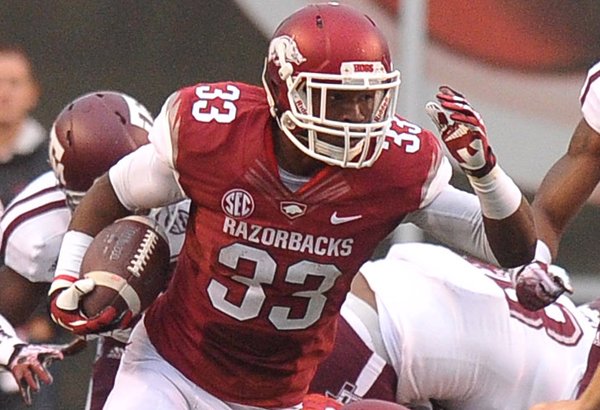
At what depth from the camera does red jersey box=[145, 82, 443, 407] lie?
→ 10.4 feet

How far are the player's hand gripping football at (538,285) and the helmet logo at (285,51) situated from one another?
641mm

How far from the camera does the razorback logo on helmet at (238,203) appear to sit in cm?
318

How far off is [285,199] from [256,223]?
0.07 meters

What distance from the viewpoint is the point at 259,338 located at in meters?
3.32

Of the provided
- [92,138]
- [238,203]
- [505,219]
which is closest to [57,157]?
[92,138]

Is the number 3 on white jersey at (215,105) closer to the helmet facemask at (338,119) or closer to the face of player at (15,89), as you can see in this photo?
the helmet facemask at (338,119)

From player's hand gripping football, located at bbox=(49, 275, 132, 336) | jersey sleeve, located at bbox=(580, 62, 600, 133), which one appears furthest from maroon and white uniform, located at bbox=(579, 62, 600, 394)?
player's hand gripping football, located at bbox=(49, 275, 132, 336)

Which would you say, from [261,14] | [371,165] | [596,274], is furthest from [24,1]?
[371,165]

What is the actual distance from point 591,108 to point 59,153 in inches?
46.9

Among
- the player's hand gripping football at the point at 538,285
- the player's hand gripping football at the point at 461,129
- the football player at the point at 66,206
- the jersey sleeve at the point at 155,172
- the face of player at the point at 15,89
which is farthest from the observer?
the face of player at the point at 15,89

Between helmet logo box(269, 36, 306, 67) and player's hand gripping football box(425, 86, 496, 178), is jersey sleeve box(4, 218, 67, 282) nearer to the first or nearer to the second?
helmet logo box(269, 36, 306, 67)

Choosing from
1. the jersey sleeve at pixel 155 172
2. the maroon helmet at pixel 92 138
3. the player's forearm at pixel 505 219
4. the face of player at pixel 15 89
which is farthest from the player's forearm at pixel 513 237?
the face of player at pixel 15 89

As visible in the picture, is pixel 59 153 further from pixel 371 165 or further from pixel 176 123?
pixel 371 165

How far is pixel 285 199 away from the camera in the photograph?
317 centimetres
